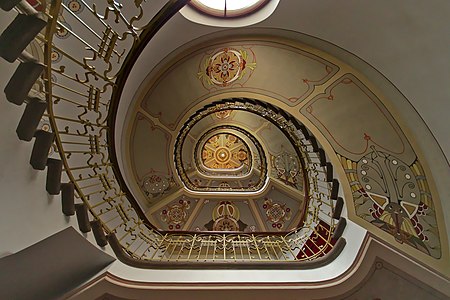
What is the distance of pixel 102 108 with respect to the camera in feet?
11.8

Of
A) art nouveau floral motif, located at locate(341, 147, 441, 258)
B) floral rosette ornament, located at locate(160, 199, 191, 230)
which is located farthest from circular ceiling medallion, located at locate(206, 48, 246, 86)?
floral rosette ornament, located at locate(160, 199, 191, 230)

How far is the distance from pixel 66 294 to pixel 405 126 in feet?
12.7

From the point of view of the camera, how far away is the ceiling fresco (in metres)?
3.04

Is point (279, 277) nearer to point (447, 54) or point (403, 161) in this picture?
point (403, 161)

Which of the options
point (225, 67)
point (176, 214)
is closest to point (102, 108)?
point (225, 67)

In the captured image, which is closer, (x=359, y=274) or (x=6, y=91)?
(x=6, y=91)

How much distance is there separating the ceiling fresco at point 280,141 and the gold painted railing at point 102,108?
39cm

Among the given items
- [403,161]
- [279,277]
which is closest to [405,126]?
[403,161]

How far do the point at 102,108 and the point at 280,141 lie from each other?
453 cm

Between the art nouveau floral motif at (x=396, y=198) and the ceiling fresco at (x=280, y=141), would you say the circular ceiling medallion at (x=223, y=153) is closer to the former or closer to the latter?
the ceiling fresco at (x=280, y=141)

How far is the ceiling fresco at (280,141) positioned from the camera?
3039mm

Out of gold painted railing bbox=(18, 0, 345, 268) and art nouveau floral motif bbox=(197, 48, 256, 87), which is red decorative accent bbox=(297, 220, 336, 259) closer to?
gold painted railing bbox=(18, 0, 345, 268)

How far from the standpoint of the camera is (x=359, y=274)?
2.58 metres

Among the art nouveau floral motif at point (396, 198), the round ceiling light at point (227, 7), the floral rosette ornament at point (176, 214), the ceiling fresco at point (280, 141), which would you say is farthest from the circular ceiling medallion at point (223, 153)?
the art nouveau floral motif at point (396, 198)
